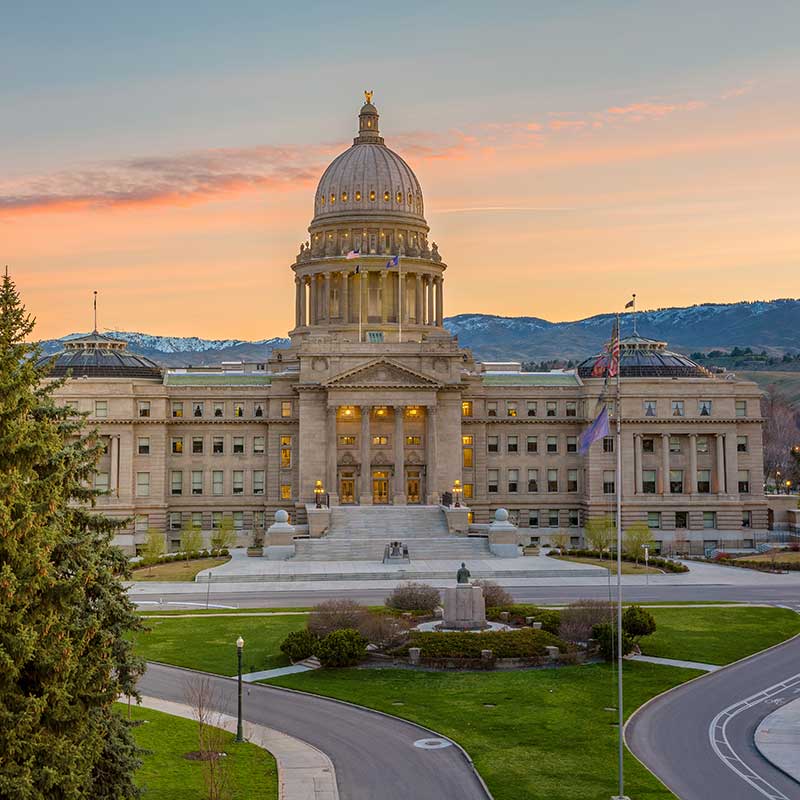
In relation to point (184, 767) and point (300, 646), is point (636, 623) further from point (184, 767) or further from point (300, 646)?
point (184, 767)

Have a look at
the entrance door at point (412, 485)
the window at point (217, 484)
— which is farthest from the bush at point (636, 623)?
the window at point (217, 484)

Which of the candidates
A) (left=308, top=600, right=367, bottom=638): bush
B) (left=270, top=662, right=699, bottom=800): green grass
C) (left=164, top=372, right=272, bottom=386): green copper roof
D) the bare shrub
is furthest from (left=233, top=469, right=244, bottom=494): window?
(left=270, top=662, right=699, bottom=800): green grass

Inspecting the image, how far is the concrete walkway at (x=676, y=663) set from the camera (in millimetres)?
45750

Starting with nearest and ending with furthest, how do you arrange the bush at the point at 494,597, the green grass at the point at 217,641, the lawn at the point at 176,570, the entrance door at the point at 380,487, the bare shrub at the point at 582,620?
1. the green grass at the point at 217,641
2. the bare shrub at the point at 582,620
3. the bush at the point at 494,597
4. the lawn at the point at 176,570
5. the entrance door at the point at 380,487

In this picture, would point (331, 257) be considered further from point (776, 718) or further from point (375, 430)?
point (776, 718)

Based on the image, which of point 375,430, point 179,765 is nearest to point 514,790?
point 179,765

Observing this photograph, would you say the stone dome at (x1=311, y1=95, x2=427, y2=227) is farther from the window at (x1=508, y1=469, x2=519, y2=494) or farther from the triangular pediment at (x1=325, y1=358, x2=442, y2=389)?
the window at (x1=508, y1=469, x2=519, y2=494)

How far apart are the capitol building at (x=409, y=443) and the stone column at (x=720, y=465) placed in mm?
166

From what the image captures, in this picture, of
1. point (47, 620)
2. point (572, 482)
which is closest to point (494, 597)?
point (47, 620)

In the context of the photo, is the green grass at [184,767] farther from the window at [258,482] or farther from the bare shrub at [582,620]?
the window at [258,482]

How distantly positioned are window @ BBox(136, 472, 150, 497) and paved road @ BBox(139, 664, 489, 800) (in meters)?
58.9

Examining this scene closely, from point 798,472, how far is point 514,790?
108m

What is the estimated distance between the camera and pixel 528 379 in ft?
363

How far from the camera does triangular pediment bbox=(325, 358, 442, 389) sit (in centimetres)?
10019
